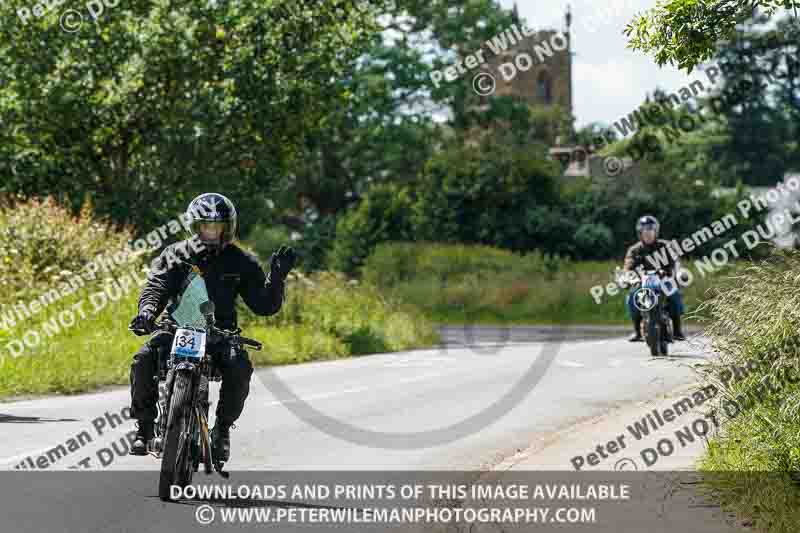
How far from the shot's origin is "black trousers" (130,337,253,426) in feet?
29.7

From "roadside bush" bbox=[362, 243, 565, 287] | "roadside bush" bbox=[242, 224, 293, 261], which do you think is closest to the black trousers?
"roadside bush" bbox=[362, 243, 565, 287]

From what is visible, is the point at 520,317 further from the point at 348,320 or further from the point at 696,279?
the point at 348,320

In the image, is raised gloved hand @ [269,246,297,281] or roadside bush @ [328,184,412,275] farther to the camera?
roadside bush @ [328,184,412,275]

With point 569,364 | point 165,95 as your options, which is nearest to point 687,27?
point 569,364

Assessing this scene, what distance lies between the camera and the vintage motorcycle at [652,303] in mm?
21250

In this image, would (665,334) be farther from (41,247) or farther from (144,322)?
(144,322)

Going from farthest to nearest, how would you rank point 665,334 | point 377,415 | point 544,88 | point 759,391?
point 544,88, point 665,334, point 377,415, point 759,391

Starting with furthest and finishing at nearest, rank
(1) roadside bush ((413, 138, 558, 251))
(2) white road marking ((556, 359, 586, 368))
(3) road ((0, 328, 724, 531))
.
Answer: (1) roadside bush ((413, 138, 558, 251)) → (2) white road marking ((556, 359, 586, 368)) → (3) road ((0, 328, 724, 531))

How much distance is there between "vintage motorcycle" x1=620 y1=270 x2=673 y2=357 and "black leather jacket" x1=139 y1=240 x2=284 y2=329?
12540mm

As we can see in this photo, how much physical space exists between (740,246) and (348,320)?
2868 cm

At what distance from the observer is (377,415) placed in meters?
15.1

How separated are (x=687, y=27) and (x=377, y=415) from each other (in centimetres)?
647

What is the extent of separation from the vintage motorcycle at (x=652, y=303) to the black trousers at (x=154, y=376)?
12.8m

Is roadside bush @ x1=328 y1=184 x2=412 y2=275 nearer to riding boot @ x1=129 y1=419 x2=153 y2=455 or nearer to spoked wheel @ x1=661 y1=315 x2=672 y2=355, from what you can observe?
spoked wheel @ x1=661 y1=315 x2=672 y2=355
